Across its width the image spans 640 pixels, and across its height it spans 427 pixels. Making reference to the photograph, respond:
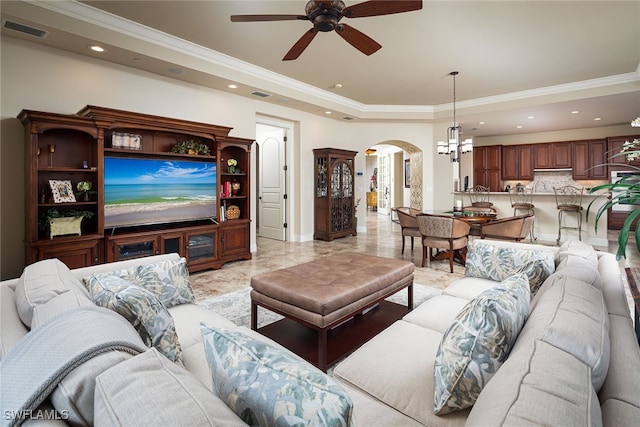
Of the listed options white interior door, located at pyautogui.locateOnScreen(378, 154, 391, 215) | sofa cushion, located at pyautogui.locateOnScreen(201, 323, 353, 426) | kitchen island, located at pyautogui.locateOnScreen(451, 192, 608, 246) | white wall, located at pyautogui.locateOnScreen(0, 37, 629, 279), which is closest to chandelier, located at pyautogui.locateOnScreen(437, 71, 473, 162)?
kitchen island, located at pyautogui.locateOnScreen(451, 192, 608, 246)

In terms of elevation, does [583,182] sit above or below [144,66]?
below

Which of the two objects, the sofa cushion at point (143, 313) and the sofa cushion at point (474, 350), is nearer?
the sofa cushion at point (474, 350)

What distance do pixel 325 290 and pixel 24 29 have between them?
4079 mm

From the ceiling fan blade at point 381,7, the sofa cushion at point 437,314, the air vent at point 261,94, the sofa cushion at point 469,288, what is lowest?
the sofa cushion at point 437,314

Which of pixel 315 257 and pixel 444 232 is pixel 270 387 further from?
pixel 315 257

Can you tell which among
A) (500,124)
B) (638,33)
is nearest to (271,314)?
(638,33)

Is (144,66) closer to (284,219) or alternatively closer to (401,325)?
(284,219)

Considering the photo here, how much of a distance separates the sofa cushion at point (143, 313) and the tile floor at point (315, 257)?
7.52ft

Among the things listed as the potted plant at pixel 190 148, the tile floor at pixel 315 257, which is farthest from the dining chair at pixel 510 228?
the potted plant at pixel 190 148

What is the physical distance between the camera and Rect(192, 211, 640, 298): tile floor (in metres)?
4.07

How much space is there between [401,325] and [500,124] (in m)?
8.15

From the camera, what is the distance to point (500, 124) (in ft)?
27.0

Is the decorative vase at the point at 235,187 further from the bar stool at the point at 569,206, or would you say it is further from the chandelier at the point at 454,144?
the bar stool at the point at 569,206

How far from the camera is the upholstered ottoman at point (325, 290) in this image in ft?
6.85
